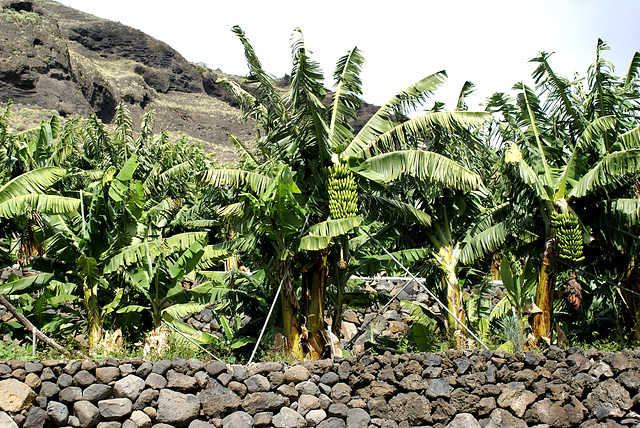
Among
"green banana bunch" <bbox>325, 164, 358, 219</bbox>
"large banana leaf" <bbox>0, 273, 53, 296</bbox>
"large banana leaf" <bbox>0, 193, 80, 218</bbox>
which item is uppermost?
"green banana bunch" <bbox>325, 164, 358, 219</bbox>

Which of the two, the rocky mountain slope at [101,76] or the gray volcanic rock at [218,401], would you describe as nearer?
the gray volcanic rock at [218,401]

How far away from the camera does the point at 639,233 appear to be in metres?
10.9

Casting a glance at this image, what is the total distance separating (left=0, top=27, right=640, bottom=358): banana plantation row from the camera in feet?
31.6

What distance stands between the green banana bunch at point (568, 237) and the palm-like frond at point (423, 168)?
1802 millimetres

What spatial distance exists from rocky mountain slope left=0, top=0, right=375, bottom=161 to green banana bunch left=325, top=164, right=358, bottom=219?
35.7 metres

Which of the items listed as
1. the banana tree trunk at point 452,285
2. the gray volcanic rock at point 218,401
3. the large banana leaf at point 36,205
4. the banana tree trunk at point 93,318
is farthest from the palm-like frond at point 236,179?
the banana tree trunk at point 452,285

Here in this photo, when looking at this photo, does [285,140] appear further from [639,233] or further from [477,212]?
[639,233]

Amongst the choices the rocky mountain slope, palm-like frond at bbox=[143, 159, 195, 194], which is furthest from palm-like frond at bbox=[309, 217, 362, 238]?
the rocky mountain slope

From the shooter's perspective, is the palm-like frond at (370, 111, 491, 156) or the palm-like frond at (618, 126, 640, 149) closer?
the palm-like frond at (370, 111, 491, 156)

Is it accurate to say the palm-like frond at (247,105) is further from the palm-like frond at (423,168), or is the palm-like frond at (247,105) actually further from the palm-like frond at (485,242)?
the palm-like frond at (485,242)

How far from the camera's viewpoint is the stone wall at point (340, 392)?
7672 mm

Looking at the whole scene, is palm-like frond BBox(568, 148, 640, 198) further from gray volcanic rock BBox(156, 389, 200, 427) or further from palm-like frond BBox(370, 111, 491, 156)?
gray volcanic rock BBox(156, 389, 200, 427)

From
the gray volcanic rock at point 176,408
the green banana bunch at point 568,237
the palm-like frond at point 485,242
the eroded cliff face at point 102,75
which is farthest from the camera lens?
the eroded cliff face at point 102,75

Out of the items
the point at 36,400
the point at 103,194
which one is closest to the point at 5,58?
the point at 103,194
